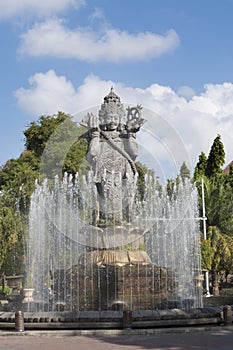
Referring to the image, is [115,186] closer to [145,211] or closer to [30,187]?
[145,211]

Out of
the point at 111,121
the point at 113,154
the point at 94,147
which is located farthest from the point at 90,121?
the point at 113,154

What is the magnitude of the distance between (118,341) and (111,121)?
8438mm

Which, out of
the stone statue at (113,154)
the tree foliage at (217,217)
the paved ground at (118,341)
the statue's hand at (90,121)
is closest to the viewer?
the paved ground at (118,341)

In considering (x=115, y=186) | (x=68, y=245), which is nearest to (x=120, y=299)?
(x=115, y=186)

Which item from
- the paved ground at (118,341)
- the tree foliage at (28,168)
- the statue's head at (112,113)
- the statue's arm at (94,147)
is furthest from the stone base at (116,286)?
the tree foliage at (28,168)

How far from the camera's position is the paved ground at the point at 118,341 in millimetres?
10281

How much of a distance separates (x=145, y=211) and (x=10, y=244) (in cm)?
1134

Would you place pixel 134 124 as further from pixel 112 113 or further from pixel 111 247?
pixel 111 247

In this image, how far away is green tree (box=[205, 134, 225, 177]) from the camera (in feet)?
170

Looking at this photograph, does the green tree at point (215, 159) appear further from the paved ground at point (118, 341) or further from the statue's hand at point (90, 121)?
the paved ground at point (118, 341)

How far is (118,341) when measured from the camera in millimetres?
11055

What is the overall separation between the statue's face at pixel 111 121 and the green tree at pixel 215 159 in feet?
115

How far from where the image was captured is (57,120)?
131 feet

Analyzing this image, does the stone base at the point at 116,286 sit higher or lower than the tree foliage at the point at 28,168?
lower
